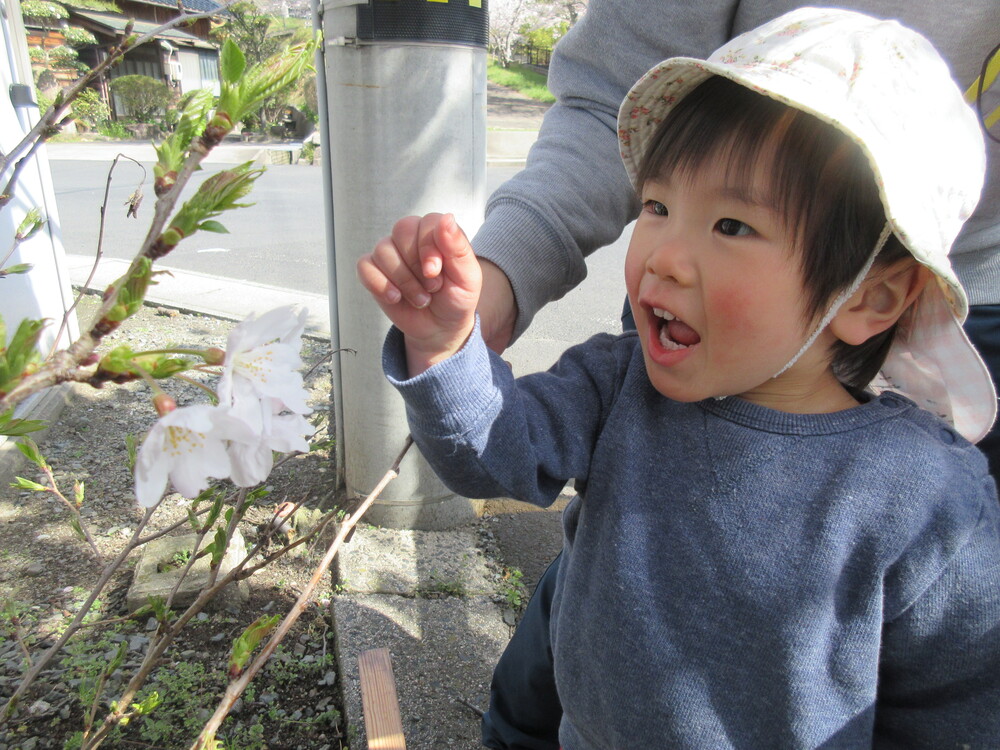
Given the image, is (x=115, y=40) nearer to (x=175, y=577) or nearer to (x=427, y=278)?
(x=175, y=577)

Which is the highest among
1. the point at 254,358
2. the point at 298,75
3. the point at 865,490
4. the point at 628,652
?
the point at 298,75

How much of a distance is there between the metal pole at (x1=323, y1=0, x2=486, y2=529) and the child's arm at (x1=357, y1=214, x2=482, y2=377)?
5.12 ft

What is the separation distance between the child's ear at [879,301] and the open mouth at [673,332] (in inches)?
9.1

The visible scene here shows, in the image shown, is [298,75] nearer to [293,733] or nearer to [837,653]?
[837,653]

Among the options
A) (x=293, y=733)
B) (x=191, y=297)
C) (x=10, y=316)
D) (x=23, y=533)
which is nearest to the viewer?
(x=293, y=733)

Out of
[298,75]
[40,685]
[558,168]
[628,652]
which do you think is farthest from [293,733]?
[298,75]

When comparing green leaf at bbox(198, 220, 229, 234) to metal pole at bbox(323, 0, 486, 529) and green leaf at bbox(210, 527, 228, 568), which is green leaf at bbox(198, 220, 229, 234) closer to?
green leaf at bbox(210, 527, 228, 568)

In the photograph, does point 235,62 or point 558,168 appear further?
point 558,168

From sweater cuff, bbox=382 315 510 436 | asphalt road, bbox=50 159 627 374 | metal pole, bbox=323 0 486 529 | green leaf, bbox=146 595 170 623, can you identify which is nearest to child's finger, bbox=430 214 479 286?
sweater cuff, bbox=382 315 510 436

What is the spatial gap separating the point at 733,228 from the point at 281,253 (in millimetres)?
7395

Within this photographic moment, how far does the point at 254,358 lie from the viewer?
2.20ft

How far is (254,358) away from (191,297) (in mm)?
5453

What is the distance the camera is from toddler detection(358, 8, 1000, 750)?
103 centimetres

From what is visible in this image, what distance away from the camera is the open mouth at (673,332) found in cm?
112
